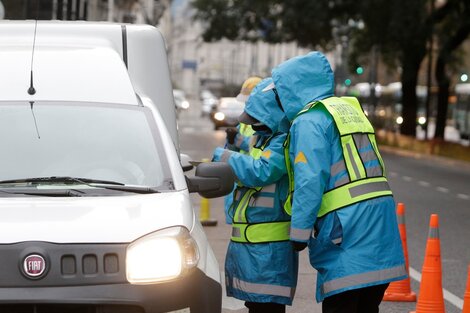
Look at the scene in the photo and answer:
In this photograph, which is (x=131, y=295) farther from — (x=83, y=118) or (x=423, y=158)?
(x=423, y=158)

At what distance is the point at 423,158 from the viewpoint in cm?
4141

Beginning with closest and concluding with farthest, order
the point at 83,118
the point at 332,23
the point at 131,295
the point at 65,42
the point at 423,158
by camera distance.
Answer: the point at 131,295
the point at 83,118
the point at 65,42
the point at 423,158
the point at 332,23

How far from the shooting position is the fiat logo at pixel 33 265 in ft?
18.1

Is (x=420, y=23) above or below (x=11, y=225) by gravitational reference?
below

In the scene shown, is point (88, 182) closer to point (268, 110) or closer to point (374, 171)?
point (268, 110)

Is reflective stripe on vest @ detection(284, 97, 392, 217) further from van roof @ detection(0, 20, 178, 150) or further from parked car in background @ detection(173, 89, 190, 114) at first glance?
parked car in background @ detection(173, 89, 190, 114)

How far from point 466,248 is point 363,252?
8758 millimetres

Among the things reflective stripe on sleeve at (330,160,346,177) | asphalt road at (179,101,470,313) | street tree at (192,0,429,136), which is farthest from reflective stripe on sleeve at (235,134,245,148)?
street tree at (192,0,429,136)

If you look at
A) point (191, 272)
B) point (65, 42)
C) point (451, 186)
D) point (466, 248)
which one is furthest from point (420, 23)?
point (191, 272)

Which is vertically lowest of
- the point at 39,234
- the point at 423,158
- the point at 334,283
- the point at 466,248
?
the point at 423,158

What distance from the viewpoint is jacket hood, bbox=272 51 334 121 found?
665 centimetres

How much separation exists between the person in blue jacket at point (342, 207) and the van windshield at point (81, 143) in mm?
704

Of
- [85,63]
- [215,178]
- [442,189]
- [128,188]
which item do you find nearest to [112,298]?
[128,188]

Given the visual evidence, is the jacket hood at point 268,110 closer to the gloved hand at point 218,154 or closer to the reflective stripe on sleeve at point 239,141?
the gloved hand at point 218,154
